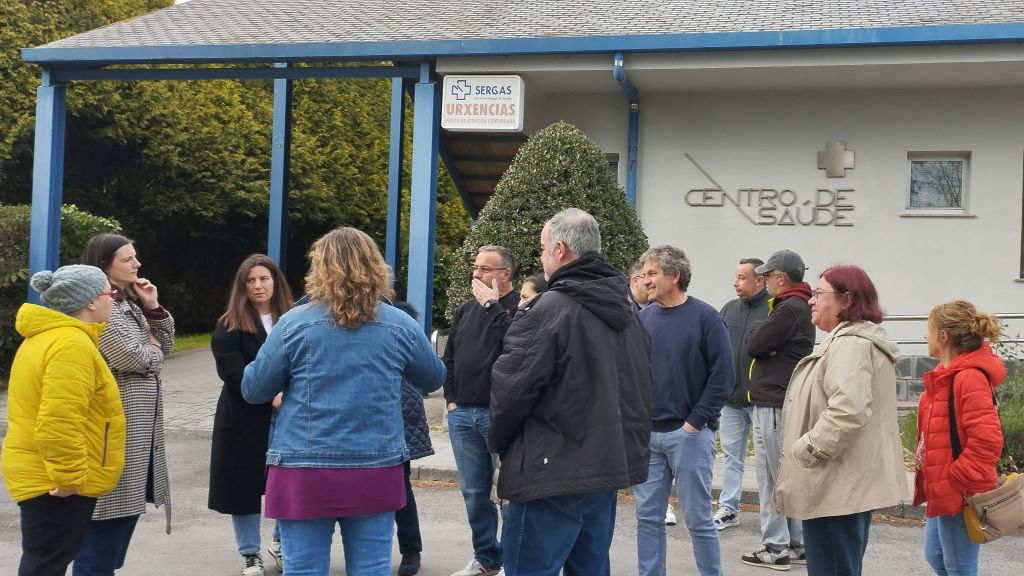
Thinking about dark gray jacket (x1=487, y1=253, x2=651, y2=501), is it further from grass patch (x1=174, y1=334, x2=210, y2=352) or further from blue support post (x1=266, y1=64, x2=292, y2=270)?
grass patch (x1=174, y1=334, x2=210, y2=352)

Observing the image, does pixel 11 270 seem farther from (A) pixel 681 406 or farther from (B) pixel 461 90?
(A) pixel 681 406

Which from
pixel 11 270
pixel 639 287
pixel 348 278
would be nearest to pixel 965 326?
pixel 639 287

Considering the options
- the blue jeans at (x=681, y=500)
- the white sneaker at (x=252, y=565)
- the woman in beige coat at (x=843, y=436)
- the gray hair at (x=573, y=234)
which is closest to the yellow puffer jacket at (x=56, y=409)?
the white sneaker at (x=252, y=565)

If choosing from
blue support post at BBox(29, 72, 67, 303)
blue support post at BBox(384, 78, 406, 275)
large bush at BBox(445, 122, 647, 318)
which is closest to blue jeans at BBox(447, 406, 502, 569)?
large bush at BBox(445, 122, 647, 318)

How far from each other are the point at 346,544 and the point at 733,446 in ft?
12.2

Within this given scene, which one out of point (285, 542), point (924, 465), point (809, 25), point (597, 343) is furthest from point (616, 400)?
point (809, 25)

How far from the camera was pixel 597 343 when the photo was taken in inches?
154

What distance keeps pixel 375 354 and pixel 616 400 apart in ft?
3.03

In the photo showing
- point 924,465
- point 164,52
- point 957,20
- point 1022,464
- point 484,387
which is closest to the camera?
point 924,465

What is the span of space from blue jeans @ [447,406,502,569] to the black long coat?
104cm

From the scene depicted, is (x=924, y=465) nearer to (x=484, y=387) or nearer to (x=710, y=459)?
(x=710, y=459)

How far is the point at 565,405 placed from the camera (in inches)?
152

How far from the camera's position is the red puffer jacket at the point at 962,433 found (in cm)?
447

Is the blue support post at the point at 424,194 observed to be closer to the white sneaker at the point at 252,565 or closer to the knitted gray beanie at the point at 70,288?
the white sneaker at the point at 252,565
